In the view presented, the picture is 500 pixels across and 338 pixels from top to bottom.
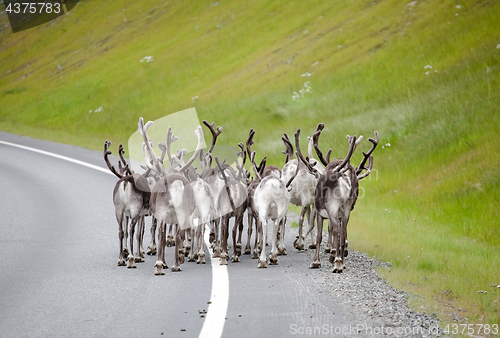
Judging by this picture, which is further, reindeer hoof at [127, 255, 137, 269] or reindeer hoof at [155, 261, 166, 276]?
reindeer hoof at [127, 255, 137, 269]

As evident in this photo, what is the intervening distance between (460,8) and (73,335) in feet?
100

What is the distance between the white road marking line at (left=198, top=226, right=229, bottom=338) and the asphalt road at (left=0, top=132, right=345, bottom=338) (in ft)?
0.26

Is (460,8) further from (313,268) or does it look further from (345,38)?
(313,268)

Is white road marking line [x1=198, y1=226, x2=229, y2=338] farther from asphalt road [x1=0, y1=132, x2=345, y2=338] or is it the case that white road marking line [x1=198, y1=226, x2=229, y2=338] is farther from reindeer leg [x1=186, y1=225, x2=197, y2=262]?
reindeer leg [x1=186, y1=225, x2=197, y2=262]

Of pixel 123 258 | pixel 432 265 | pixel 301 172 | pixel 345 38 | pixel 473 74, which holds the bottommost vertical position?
pixel 432 265

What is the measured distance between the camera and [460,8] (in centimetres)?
3206

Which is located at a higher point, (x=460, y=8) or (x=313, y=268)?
(x=460, y=8)

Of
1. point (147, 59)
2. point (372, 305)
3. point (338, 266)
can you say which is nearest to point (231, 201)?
point (338, 266)

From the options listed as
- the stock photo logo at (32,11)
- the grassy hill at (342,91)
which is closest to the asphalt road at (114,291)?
the grassy hill at (342,91)

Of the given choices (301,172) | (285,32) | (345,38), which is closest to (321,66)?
(345,38)

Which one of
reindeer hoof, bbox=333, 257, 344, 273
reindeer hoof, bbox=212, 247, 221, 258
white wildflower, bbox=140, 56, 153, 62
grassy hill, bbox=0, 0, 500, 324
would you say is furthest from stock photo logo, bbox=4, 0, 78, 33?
reindeer hoof, bbox=333, 257, 344, 273

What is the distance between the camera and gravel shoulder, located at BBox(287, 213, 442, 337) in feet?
22.3

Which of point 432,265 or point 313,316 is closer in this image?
point 313,316

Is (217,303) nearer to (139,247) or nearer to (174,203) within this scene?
(174,203)
